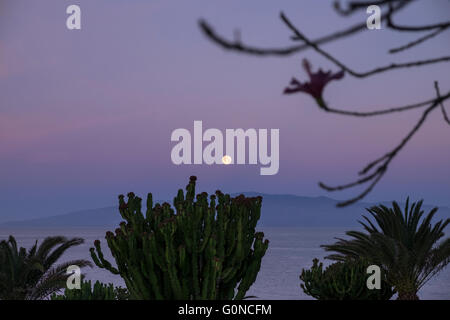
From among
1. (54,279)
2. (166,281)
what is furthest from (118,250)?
(54,279)

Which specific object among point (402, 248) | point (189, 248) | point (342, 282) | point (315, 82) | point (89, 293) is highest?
point (315, 82)

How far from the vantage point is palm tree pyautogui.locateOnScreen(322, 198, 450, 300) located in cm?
1477

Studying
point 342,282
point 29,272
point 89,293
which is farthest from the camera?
point 29,272

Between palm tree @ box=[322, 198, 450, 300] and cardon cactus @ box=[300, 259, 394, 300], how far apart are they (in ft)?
5.20

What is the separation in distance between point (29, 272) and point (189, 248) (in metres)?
8.22

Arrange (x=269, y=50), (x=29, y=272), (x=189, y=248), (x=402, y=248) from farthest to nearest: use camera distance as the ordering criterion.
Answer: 1. (x=29, y=272)
2. (x=402, y=248)
3. (x=189, y=248)
4. (x=269, y=50)

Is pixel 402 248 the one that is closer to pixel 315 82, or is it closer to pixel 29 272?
pixel 29 272

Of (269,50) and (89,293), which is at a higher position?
(269,50)

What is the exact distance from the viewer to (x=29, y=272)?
16.3 metres

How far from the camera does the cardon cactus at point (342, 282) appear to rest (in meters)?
12.6

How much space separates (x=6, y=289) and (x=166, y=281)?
784 cm

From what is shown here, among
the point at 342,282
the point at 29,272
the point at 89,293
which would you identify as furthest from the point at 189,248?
the point at 29,272

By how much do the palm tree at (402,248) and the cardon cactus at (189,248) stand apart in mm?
5384
